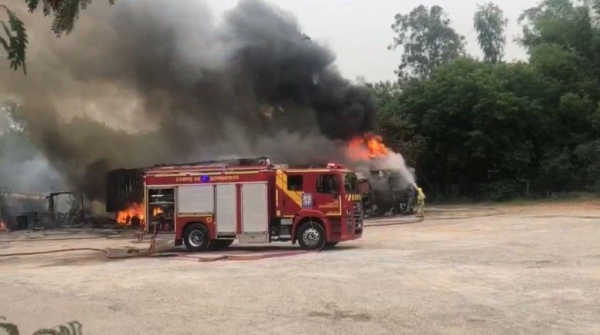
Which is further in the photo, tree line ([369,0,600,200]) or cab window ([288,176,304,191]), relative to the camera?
tree line ([369,0,600,200])

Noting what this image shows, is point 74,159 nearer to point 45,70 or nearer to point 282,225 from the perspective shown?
point 45,70

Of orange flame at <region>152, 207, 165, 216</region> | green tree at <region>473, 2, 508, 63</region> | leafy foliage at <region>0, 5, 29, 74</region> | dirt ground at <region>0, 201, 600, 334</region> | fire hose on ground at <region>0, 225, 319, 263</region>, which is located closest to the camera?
leafy foliage at <region>0, 5, 29, 74</region>

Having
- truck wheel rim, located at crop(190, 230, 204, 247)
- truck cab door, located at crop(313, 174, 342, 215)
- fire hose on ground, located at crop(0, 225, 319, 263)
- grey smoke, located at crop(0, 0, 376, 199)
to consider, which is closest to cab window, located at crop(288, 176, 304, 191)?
truck cab door, located at crop(313, 174, 342, 215)

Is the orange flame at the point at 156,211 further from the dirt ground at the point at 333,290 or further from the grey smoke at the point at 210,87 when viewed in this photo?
the grey smoke at the point at 210,87

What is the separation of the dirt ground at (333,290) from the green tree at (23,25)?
5.50 metres

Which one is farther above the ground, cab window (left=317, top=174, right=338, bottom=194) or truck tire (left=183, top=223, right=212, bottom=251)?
cab window (left=317, top=174, right=338, bottom=194)

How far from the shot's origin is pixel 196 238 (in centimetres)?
1652

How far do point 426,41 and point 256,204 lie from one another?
46.6 m

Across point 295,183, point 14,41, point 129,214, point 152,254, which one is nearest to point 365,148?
point 129,214

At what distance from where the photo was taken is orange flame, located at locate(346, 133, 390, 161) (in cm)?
2811

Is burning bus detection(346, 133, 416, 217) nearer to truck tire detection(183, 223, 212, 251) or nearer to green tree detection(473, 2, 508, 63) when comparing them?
truck tire detection(183, 223, 212, 251)

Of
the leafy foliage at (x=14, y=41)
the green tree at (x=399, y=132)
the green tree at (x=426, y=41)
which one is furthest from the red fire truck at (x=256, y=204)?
the green tree at (x=426, y=41)

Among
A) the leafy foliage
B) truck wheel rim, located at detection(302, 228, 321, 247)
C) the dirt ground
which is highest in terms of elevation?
the leafy foliage

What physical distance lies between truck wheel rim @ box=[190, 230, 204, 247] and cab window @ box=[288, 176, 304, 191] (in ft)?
9.10
